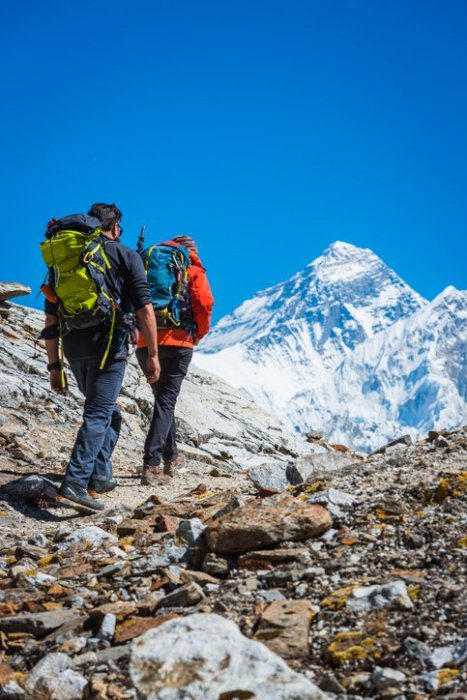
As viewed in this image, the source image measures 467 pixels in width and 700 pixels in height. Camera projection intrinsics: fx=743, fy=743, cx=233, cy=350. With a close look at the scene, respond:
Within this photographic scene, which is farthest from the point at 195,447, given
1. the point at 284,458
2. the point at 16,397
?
the point at 16,397

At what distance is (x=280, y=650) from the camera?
135 inches

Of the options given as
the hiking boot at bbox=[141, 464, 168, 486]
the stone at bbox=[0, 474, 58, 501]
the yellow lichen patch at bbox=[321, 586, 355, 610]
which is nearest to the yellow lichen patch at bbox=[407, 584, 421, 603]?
the yellow lichen patch at bbox=[321, 586, 355, 610]

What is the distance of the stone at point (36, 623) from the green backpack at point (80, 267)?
3.53 m

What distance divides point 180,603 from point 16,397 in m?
8.20

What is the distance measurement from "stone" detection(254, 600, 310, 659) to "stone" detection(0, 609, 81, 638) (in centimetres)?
108

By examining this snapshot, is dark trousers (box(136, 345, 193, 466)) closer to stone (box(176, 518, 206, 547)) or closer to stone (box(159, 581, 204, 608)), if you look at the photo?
stone (box(176, 518, 206, 547))

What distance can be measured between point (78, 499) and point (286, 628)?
3.97 m

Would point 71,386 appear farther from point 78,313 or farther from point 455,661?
point 455,661

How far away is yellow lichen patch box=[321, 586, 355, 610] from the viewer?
3.76m

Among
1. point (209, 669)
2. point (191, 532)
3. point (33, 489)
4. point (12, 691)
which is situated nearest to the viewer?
point (209, 669)

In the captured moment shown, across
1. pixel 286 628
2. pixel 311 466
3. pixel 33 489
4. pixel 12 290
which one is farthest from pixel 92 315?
pixel 12 290

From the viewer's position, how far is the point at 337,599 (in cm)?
381

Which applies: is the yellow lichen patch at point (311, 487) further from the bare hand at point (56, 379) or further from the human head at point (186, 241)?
the human head at point (186, 241)

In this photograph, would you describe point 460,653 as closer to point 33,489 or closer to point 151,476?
point 33,489
